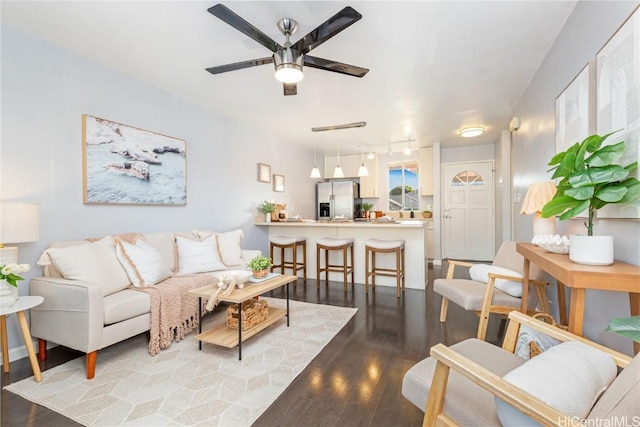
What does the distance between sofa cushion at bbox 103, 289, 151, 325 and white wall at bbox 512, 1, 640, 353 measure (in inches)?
116

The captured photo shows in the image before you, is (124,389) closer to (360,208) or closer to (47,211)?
(47,211)

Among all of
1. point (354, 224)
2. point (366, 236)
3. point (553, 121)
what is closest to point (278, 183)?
point (354, 224)

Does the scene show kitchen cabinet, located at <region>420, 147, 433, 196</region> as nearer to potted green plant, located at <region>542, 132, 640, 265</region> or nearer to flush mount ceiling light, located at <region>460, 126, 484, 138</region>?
flush mount ceiling light, located at <region>460, 126, 484, 138</region>

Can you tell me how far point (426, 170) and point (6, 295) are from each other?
6.34 meters

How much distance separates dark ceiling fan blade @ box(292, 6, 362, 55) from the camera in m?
1.64

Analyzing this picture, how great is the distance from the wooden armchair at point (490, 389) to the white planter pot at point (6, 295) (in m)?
2.45

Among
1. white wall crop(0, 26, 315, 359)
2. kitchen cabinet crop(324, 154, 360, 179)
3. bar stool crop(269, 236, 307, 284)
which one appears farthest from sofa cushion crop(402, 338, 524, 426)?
kitchen cabinet crop(324, 154, 360, 179)

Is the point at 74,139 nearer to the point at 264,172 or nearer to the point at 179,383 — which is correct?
the point at 179,383

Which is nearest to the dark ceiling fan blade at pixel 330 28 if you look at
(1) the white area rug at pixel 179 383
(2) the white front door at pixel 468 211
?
(1) the white area rug at pixel 179 383

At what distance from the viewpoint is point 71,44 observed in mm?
2383

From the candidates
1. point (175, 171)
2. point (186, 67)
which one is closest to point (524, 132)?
point (186, 67)

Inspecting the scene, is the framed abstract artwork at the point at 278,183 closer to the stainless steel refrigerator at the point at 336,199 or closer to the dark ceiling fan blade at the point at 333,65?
the stainless steel refrigerator at the point at 336,199

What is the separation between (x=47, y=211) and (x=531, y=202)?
3.65m

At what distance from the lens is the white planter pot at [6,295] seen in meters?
1.79
